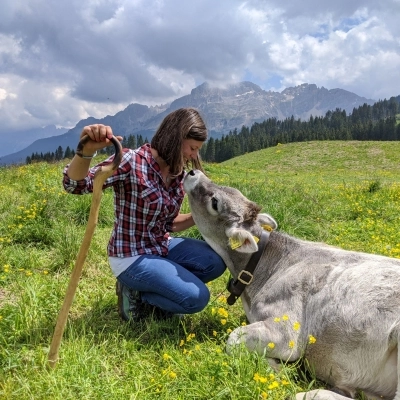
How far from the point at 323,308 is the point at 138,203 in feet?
7.06

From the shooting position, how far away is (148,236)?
4.62 meters

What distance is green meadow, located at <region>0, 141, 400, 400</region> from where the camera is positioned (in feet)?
10.7

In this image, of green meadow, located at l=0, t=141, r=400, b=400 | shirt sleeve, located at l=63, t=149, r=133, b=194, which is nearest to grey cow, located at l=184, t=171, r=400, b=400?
green meadow, located at l=0, t=141, r=400, b=400

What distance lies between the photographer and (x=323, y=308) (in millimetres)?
3705

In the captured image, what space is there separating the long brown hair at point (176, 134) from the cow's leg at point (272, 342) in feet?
6.56

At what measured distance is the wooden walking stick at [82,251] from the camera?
10.8ft

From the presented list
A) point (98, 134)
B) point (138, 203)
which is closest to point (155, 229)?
point (138, 203)

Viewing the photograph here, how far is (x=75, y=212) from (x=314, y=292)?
19.1ft

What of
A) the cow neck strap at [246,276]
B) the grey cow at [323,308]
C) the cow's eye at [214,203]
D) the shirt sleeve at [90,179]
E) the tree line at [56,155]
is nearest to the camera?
the grey cow at [323,308]

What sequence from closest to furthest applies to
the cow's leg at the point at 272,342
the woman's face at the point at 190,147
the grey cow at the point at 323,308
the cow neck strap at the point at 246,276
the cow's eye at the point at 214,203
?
the grey cow at the point at 323,308 → the cow's leg at the point at 272,342 → the cow neck strap at the point at 246,276 → the woman's face at the point at 190,147 → the cow's eye at the point at 214,203

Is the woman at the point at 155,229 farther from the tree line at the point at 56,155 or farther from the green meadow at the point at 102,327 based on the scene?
the tree line at the point at 56,155

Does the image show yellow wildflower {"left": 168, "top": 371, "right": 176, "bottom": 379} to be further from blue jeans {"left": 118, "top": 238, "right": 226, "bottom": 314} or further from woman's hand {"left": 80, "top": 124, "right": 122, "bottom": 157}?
woman's hand {"left": 80, "top": 124, "right": 122, "bottom": 157}

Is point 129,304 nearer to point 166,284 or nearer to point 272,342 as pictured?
point 166,284

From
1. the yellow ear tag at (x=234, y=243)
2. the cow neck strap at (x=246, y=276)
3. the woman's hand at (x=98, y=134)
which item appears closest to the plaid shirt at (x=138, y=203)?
the woman's hand at (x=98, y=134)
